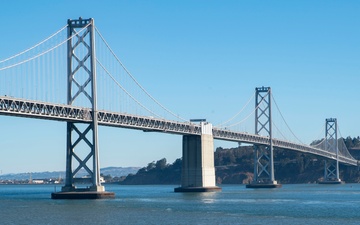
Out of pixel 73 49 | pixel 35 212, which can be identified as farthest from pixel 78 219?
pixel 73 49

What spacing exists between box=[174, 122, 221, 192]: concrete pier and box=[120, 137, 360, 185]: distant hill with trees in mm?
68305

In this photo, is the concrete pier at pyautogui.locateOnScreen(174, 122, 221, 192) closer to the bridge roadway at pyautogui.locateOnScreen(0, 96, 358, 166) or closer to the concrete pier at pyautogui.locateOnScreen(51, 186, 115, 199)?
the bridge roadway at pyautogui.locateOnScreen(0, 96, 358, 166)

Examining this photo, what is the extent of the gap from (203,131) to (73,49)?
2262cm

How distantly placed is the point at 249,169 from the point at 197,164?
284 feet

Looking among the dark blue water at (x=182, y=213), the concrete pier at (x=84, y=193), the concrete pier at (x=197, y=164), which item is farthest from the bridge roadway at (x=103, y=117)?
the dark blue water at (x=182, y=213)

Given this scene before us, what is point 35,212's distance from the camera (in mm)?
51000

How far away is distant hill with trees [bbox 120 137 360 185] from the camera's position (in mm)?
162637

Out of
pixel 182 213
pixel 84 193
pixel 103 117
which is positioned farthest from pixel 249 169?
pixel 182 213

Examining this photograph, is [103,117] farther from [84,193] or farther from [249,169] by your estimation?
[249,169]

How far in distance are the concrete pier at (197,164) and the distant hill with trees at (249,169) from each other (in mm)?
68305

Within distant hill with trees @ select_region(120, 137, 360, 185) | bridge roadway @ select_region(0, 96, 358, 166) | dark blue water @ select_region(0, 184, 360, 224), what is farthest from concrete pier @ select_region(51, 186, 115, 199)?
distant hill with trees @ select_region(120, 137, 360, 185)

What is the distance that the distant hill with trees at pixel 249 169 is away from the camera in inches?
6403

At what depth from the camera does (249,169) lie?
169 m

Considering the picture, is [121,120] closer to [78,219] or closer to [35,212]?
[35,212]
